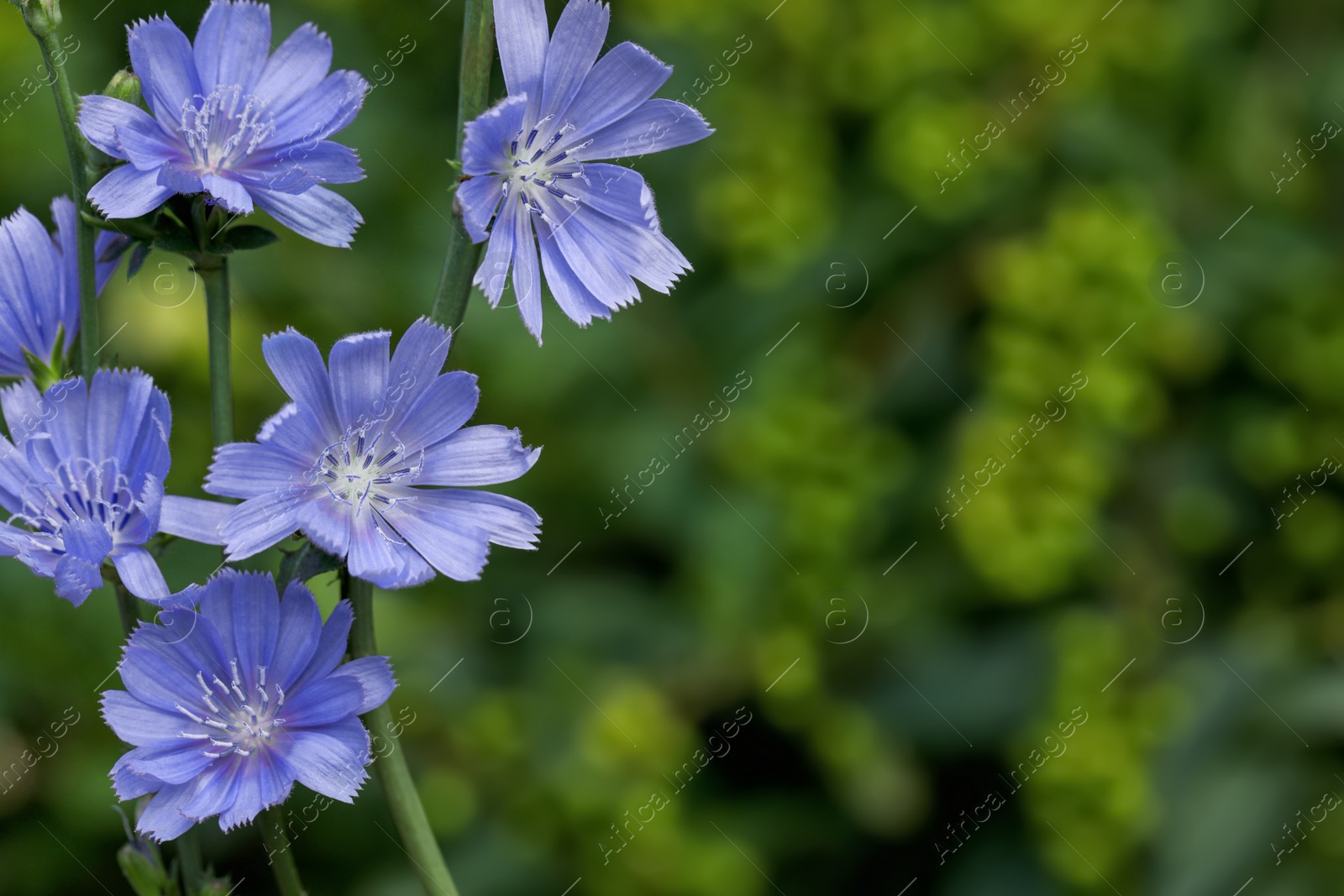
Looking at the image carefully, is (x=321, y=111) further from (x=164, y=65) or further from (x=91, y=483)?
(x=91, y=483)

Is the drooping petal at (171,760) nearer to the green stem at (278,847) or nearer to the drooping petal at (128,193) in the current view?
the green stem at (278,847)

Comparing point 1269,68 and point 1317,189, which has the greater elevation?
point 1269,68

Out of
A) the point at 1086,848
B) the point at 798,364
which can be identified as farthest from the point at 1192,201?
the point at 1086,848

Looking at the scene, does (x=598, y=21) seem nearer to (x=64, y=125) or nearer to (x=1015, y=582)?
(x=64, y=125)

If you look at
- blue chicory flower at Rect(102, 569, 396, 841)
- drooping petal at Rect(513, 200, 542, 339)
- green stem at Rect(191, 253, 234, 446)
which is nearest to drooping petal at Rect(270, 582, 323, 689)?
blue chicory flower at Rect(102, 569, 396, 841)

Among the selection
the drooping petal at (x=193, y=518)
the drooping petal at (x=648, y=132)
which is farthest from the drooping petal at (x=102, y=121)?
the drooping petal at (x=648, y=132)

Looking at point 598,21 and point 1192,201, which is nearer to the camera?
point 598,21

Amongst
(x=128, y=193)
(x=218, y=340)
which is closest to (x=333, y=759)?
(x=218, y=340)
